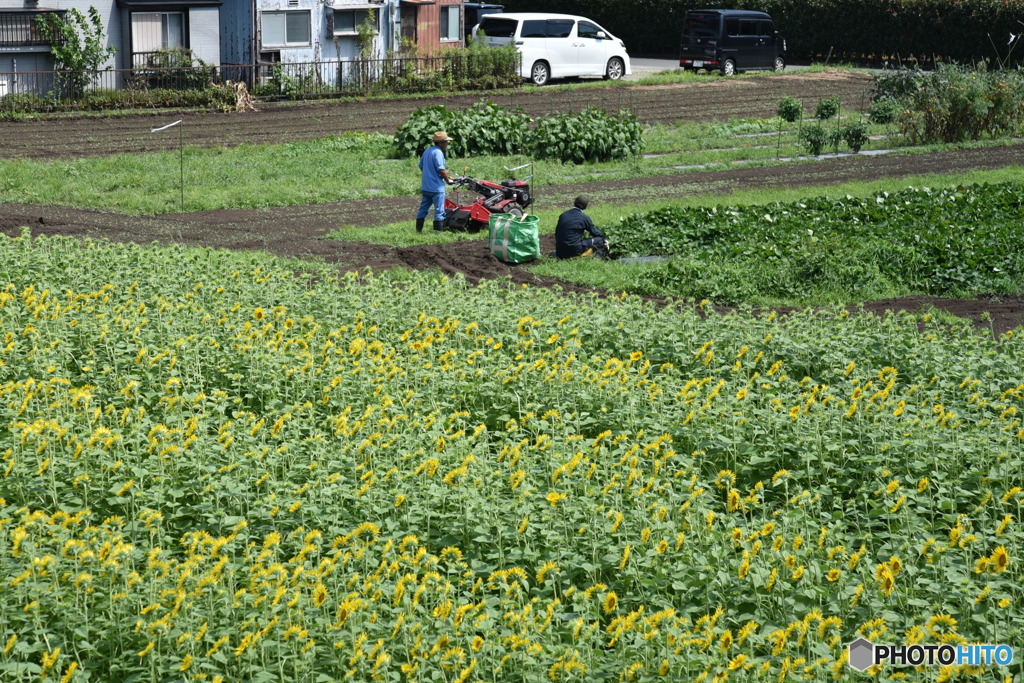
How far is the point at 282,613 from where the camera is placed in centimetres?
586

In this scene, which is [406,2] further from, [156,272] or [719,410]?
[719,410]

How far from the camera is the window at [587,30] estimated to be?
118ft

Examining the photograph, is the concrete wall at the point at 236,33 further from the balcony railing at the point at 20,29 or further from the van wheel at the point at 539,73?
the van wheel at the point at 539,73

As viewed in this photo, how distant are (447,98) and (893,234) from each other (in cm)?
1844

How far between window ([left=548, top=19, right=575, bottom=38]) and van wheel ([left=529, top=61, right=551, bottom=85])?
941mm

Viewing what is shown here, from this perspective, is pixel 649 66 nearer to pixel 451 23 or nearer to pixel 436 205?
pixel 451 23

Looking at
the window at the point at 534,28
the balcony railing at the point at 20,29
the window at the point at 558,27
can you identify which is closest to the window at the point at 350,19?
the window at the point at 534,28

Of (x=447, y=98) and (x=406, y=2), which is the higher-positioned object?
(x=406, y=2)

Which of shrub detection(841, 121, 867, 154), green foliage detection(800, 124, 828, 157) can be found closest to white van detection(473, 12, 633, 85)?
green foliage detection(800, 124, 828, 157)

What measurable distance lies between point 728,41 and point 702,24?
3.42 feet

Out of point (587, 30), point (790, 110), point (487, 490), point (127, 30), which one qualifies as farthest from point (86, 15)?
point (487, 490)

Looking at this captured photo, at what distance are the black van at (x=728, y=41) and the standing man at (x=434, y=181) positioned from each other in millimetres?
23375

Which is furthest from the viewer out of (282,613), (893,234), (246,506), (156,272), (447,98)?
(447,98)

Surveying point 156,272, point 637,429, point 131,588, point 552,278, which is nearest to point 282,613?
point 131,588
